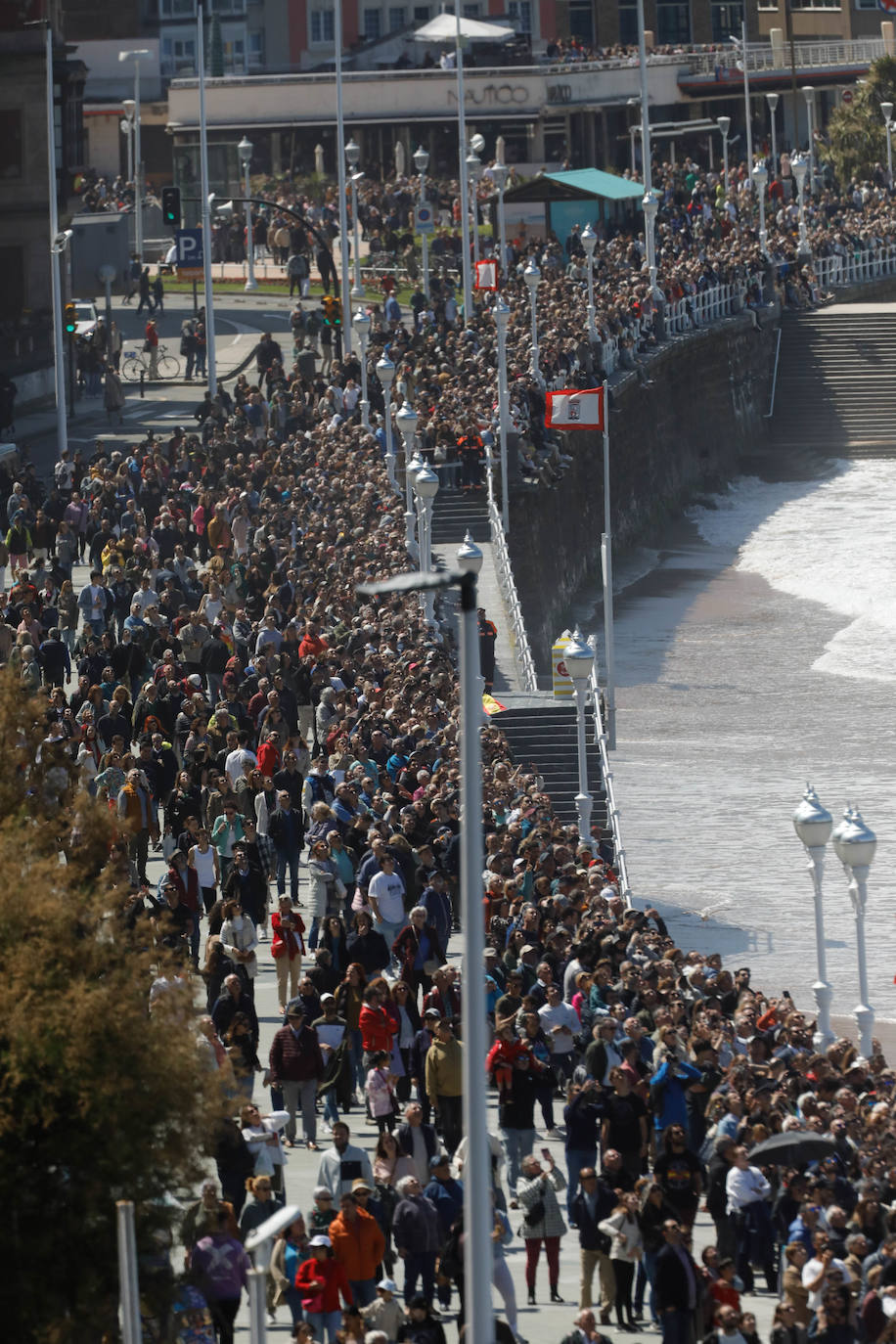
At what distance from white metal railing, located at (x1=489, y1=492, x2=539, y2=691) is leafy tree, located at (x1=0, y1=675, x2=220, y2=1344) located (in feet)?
69.1

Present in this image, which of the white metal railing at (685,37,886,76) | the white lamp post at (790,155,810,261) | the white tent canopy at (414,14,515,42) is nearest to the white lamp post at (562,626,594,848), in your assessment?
the white lamp post at (790,155,810,261)

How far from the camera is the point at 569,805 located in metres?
31.4

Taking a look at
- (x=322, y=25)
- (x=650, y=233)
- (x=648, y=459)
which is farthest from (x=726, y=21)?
(x=650, y=233)

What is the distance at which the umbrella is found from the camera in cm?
1539

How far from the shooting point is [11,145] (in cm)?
5700

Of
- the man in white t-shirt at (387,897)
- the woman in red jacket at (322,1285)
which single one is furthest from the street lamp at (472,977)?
the man in white t-shirt at (387,897)

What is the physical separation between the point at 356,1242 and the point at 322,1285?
1.24 feet

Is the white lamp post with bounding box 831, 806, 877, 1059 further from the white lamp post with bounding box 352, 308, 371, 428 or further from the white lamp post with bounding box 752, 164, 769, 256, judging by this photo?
the white lamp post with bounding box 752, 164, 769, 256

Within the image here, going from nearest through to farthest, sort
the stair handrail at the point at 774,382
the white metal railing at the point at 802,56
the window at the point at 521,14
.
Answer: the stair handrail at the point at 774,382, the white metal railing at the point at 802,56, the window at the point at 521,14

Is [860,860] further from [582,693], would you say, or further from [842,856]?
[582,693]

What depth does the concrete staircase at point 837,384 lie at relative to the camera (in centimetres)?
6288

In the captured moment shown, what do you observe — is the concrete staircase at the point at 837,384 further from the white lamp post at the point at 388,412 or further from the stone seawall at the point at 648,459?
the white lamp post at the point at 388,412

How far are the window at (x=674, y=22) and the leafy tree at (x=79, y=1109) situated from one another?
85408 mm

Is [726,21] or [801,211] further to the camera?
[726,21]
